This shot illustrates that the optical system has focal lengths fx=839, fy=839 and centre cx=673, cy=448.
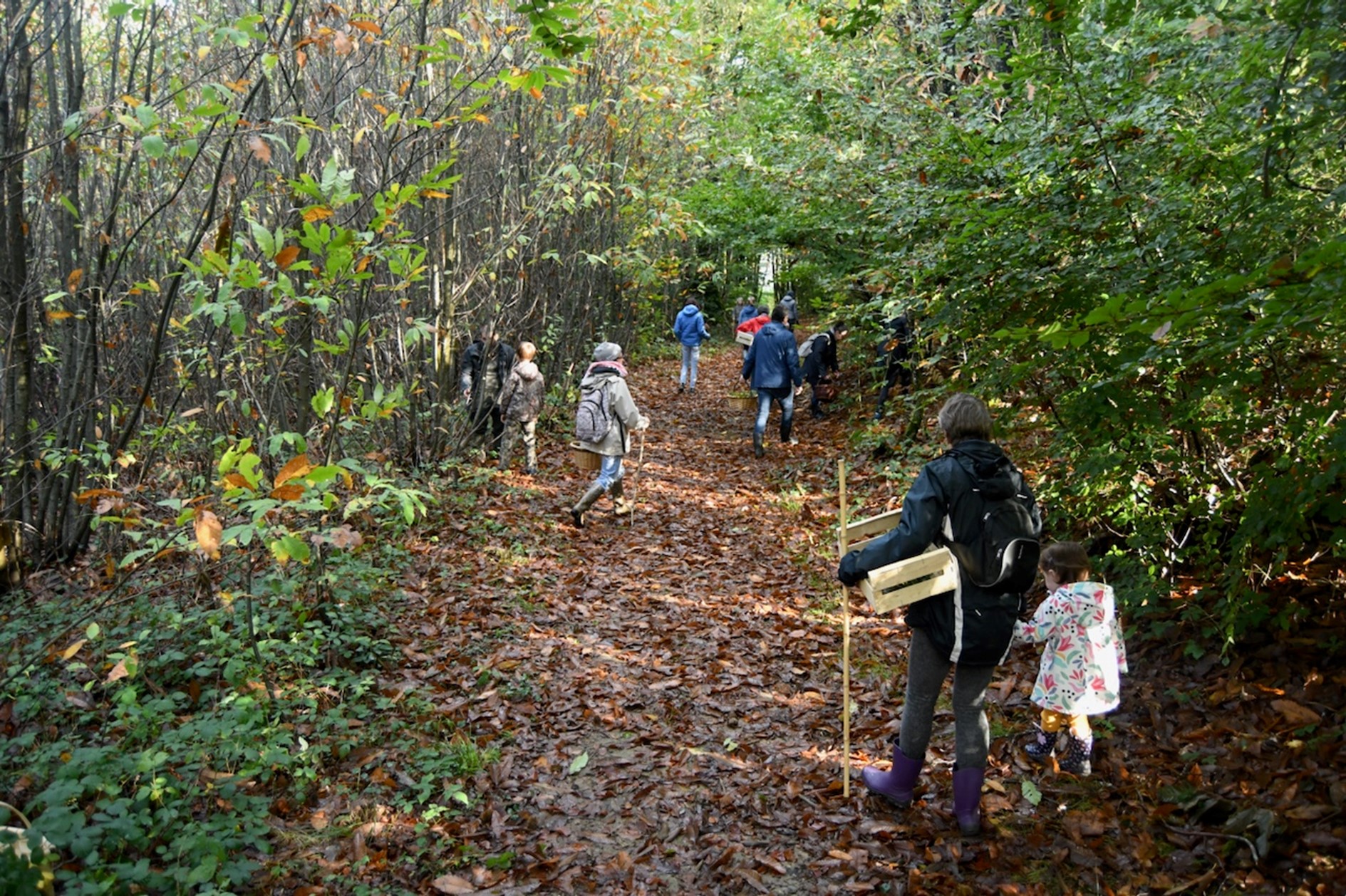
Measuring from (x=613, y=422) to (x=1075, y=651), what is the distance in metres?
5.79

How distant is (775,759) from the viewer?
16.1 feet

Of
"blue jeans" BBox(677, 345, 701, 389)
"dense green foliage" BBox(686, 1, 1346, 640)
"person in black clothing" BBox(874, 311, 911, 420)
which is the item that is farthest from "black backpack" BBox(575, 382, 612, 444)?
"blue jeans" BBox(677, 345, 701, 389)

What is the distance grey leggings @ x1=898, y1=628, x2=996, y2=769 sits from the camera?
391cm

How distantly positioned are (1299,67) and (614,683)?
5.18 meters

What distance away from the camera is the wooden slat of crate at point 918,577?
12.4ft

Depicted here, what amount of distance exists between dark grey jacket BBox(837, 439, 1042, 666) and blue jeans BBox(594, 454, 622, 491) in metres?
5.65

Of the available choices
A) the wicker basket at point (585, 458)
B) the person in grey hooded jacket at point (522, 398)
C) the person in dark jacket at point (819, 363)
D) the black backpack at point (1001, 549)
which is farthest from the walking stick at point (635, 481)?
the black backpack at point (1001, 549)

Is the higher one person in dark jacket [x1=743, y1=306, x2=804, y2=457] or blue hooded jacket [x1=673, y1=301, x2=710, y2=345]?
blue hooded jacket [x1=673, y1=301, x2=710, y2=345]

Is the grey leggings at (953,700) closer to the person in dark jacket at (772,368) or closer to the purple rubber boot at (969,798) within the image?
the purple rubber boot at (969,798)

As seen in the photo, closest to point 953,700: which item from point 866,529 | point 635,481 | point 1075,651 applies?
point 1075,651

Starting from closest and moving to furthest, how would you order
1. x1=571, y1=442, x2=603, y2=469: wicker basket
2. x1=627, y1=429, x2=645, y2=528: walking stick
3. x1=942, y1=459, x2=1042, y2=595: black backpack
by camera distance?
x1=942, y1=459, x2=1042, y2=595: black backpack < x1=571, y1=442, x2=603, y2=469: wicker basket < x1=627, y1=429, x2=645, y2=528: walking stick

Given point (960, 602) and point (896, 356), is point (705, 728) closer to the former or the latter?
point (960, 602)

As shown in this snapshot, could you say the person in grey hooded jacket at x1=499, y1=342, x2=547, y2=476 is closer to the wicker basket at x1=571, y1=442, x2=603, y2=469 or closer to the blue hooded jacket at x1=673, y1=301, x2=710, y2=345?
the wicker basket at x1=571, y1=442, x2=603, y2=469

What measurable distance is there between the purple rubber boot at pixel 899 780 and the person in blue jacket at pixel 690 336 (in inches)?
534
